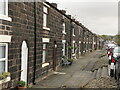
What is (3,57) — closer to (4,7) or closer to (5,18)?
(5,18)

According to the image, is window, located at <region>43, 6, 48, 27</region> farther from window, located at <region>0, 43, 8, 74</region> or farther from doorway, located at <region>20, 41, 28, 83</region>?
window, located at <region>0, 43, 8, 74</region>

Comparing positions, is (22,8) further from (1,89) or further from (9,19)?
(1,89)

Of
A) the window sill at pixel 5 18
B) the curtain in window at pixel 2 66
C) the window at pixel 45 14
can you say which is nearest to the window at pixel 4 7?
the window sill at pixel 5 18

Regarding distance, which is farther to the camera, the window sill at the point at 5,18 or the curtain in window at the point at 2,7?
the curtain in window at the point at 2,7

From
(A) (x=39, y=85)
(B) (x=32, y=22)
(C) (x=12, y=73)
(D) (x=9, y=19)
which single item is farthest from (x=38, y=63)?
(D) (x=9, y=19)

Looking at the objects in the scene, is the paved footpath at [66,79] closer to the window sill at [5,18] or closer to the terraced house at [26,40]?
the terraced house at [26,40]

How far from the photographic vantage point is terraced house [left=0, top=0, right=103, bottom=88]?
754 centimetres

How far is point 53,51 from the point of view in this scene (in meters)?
15.4

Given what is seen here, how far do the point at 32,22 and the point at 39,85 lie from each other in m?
3.34

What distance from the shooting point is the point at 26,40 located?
378 inches

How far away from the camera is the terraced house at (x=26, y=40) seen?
24.7 ft

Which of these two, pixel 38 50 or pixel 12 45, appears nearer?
pixel 12 45

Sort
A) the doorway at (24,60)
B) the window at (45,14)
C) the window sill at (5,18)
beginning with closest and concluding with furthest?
the window sill at (5,18), the doorway at (24,60), the window at (45,14)

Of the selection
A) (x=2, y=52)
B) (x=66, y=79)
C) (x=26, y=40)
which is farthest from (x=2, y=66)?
(x=66, y=79)
